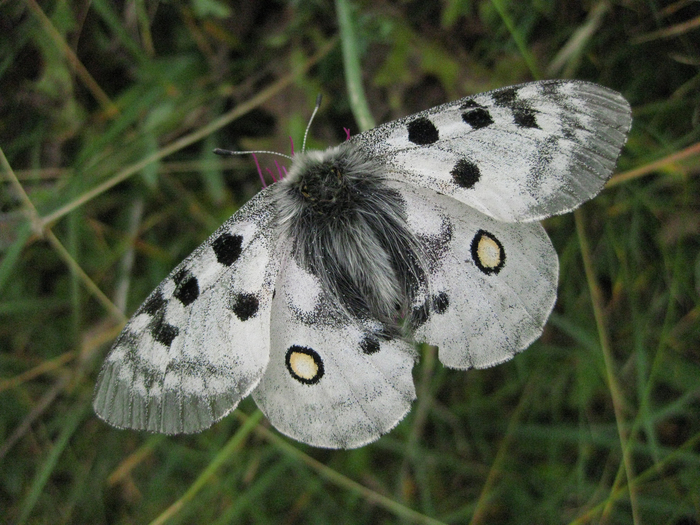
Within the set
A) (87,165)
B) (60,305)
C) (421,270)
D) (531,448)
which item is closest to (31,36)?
(87,165)

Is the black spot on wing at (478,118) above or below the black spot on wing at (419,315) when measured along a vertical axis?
above

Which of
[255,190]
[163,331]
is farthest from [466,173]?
[255,190]

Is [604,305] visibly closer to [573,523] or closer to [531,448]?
[531,448]

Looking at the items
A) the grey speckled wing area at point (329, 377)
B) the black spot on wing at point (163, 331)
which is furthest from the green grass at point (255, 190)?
the black spot on wing at point (163, 331)

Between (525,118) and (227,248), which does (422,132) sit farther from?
(227,248)

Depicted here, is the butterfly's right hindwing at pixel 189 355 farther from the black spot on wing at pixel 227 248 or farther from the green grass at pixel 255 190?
the green grass at pixel 255 190

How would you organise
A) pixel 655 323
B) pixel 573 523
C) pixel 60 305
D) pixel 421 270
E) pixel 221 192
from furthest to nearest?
pixel 60 305 → pixel 221 192 → pixel 655 323 → pixel 573 523 → pixel 421 270

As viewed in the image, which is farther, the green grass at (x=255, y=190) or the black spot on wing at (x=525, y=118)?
the green grass at (x=255, y=190)
